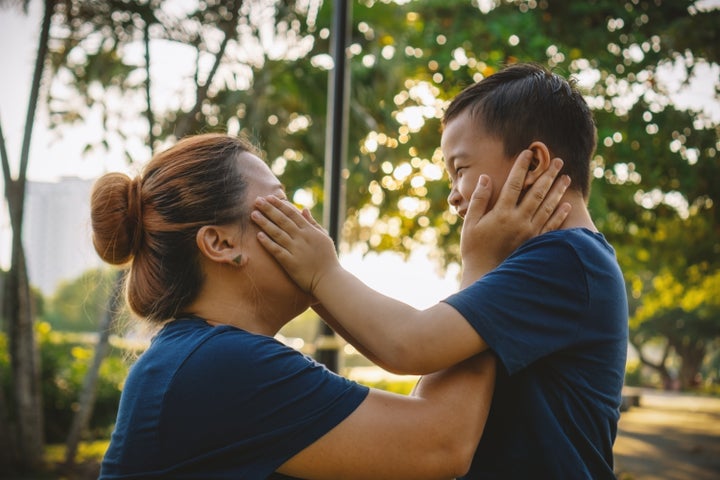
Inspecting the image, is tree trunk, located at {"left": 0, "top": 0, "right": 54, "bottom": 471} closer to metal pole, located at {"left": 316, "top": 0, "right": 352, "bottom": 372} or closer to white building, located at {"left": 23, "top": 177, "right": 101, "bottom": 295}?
white building, located at {"left": 23, "top": 177, "right": 101, "bottom": 295}

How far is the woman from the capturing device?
143cm

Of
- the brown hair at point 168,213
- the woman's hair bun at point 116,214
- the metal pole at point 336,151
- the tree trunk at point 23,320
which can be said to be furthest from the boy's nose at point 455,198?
the tree trunk at point 23,320

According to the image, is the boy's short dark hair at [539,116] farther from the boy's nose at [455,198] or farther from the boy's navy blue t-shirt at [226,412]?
the boy's navy blue t-shirt at [226,412]

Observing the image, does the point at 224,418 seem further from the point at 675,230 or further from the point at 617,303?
the point at 675,230

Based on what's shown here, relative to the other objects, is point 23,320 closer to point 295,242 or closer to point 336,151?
point 336,151

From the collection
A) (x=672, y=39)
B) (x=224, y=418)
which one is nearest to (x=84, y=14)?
(x=672, y=39)

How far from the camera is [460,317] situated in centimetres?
149

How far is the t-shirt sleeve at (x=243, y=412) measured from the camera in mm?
1424

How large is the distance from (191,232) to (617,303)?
42.0 inches

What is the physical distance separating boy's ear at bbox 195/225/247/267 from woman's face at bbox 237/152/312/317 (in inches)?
0.9

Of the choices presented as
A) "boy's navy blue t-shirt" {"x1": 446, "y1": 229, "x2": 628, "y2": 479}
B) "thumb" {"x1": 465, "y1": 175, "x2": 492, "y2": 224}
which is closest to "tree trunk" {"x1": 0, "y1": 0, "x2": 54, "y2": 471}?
"thumb" {"x1": 465, "y1": 175, "x2": 492, "y2": 224}

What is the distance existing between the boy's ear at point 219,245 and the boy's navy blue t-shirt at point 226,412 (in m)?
0.28

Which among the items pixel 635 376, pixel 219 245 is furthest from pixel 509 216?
pixel 635 376

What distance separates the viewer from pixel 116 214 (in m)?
1.80
